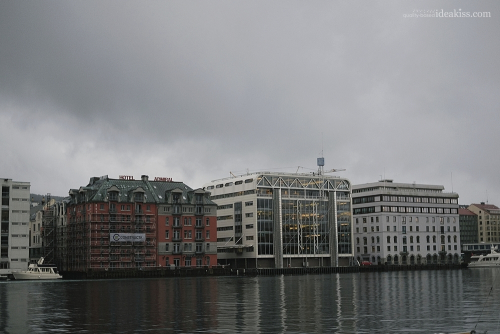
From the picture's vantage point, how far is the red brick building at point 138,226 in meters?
164

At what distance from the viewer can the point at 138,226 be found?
168 meters

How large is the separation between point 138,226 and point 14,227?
29.2 m

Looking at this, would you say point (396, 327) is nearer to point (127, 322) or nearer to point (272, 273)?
point (127, 322)

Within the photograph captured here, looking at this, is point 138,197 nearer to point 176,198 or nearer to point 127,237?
point 127,237

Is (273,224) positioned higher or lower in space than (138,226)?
higher

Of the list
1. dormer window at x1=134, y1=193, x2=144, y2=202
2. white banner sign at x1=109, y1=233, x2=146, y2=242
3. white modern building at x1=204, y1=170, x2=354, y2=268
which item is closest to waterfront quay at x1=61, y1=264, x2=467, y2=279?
white modern building at x1=204, y1=170, x2=354, y2=268

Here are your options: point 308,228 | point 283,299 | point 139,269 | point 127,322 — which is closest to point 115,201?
point 139,269

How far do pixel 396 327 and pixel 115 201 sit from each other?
130m

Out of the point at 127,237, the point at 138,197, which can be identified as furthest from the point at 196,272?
the point at 138,197

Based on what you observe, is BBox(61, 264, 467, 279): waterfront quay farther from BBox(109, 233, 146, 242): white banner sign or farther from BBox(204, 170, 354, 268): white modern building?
BBox(109, 233, 146, 242): white banner sign

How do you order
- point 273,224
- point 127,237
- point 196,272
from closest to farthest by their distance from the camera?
point 127,237
point 196,272
point 273,224

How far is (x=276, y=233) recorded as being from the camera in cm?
19075

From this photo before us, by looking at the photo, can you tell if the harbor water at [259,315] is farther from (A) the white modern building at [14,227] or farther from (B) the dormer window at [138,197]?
(B) the dormer window at [138,197]

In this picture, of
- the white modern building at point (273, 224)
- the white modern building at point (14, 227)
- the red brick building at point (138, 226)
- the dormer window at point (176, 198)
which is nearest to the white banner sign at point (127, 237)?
the red brick building at point (138, 226)
